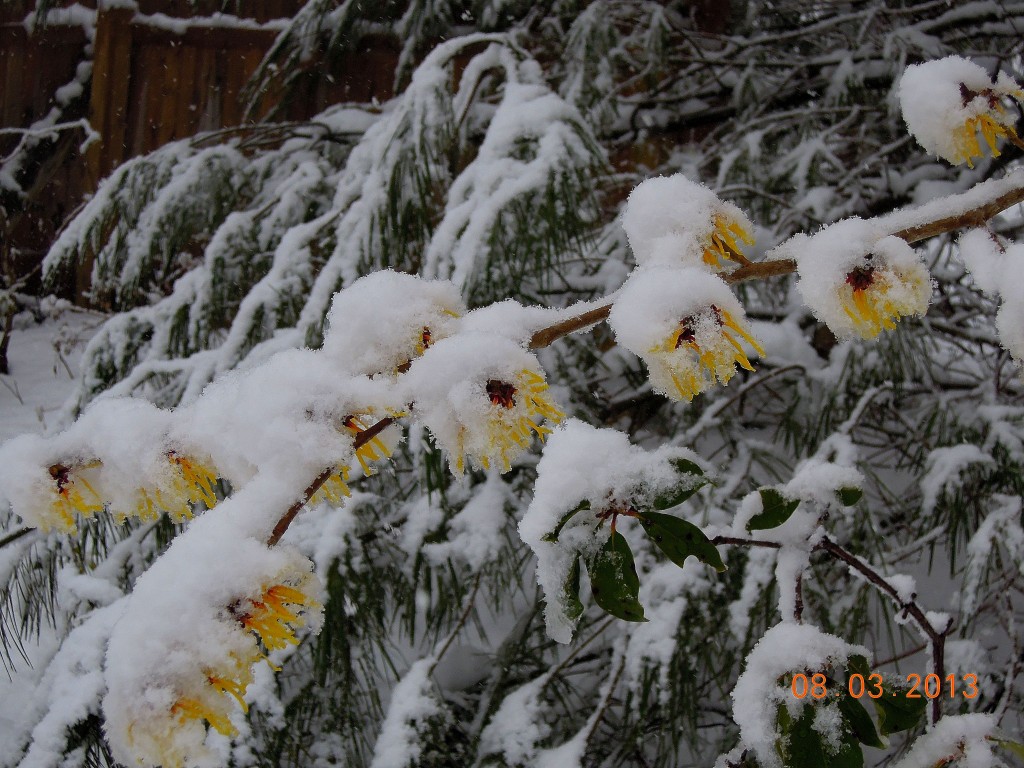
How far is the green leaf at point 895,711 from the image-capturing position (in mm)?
409

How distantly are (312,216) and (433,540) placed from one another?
583mm

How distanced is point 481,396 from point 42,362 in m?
1.82

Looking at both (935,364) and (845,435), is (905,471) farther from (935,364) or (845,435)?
(845,435)

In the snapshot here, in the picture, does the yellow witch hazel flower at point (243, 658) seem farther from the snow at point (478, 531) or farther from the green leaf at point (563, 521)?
the snow at point (478, 531)

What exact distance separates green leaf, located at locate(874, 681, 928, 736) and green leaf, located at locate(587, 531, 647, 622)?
16 cm

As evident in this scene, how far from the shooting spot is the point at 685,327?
0.27 meters

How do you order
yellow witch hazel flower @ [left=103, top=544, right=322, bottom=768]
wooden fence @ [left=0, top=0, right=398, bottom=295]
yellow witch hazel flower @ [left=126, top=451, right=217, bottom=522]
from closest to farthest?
yellow witch hazel flower @ [left=103, top=544, right=322, bottom=768], yellow witch hazel flower @ [left=126, top=451, right=217, bottom=522], wooden fence @ [left=0, top=0, right=398, bottom=295]

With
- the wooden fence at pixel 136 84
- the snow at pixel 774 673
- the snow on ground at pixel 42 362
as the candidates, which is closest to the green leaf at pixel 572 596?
the snow at pixel 774 673

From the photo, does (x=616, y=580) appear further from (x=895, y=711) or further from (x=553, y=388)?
(x=553, y=388)

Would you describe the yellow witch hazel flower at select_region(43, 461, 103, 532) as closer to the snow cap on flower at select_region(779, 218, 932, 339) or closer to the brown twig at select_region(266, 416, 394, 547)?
the brown twig at select_region(266, 416, 394, 547)

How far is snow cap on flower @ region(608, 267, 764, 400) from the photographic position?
26 centimetres

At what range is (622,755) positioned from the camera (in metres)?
1.01

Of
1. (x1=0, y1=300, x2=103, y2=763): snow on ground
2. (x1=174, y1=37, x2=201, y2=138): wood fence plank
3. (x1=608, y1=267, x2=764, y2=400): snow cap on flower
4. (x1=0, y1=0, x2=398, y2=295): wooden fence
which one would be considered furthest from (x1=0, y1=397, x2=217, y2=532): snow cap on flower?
(x1=174, y1=37, x2=201, y2=138): wood fence plank

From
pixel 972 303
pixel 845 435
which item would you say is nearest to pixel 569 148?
pixel 845 435
